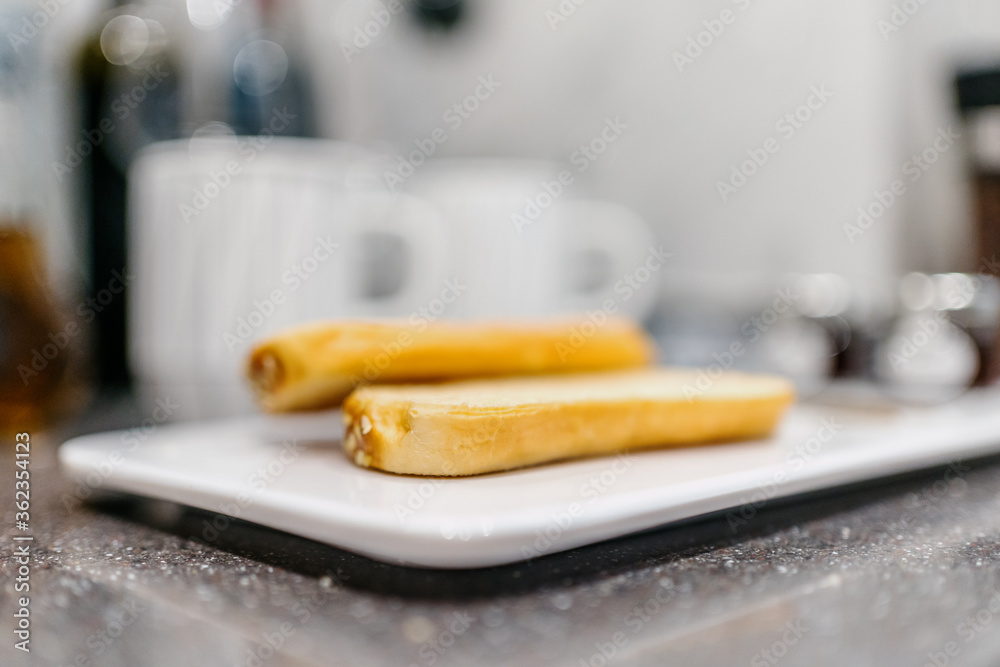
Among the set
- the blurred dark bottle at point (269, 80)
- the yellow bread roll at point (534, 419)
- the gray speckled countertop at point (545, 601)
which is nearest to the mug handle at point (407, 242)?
the blurred dark bottle at point (269, 80)

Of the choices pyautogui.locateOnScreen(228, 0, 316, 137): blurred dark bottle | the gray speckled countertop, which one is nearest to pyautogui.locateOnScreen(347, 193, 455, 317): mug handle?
pyautogui.locateOnScreen(228, 0, 316, 137): blurred dark bottle

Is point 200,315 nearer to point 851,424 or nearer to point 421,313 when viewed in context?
point 421,313

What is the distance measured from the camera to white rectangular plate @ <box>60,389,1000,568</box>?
0.85 feet

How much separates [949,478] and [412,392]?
1.00 feet

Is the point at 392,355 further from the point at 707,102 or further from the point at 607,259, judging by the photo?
the point at 707,102

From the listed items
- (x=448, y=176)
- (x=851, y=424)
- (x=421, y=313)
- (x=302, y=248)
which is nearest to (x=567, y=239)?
(x=448, y=176)

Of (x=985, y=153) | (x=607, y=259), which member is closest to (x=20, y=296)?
(x=607, y=259)

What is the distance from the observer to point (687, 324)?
4.15 ft

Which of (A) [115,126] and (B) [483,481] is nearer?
(B) [483,481]

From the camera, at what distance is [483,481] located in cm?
33

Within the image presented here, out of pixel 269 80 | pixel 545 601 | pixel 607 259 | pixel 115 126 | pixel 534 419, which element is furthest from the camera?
pixel 607 259

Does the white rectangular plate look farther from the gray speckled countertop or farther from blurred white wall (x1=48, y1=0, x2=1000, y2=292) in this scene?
blurred white wall (x1=48, y1=0, x2=1000, y2=292)

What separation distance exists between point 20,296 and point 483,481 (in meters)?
0.52

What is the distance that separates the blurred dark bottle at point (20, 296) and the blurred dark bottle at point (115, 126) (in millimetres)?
215
